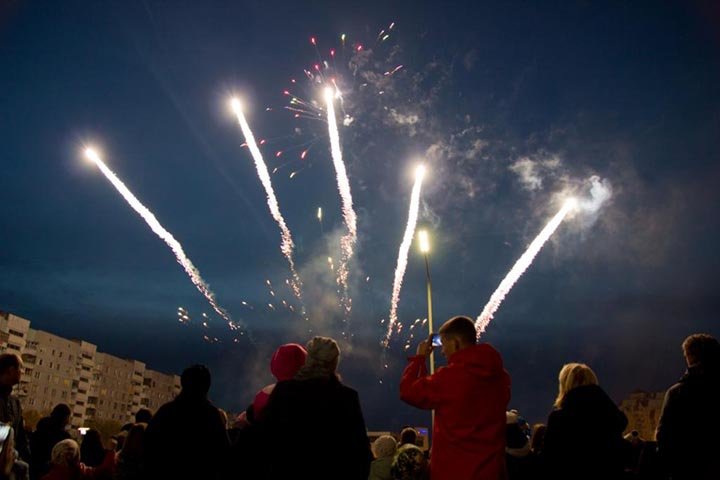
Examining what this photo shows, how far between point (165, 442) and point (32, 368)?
10919cm

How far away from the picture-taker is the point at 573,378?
6133mm

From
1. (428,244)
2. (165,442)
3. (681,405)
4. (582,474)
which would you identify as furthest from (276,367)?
(428,244)

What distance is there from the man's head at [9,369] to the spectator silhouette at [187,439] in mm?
2193

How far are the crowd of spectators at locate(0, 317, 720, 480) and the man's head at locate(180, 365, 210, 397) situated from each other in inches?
0.4

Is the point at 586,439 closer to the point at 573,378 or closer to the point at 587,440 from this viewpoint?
the point at 587,440

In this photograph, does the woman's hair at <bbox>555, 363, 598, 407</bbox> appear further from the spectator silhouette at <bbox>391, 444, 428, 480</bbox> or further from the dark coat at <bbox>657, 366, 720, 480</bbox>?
the spectator silhouette at <bbox>391, 444, 428, 480</bbox>

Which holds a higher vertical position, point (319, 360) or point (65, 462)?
point (319, 360)

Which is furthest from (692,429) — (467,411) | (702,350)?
(467,411)

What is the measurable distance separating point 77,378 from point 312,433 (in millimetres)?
122579

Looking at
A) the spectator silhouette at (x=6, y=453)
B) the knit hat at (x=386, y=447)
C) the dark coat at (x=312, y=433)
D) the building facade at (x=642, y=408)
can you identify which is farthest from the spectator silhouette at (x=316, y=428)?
the building facade at (x=642, y=408)

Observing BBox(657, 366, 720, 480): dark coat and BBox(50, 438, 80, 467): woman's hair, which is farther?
BBox(50, 438, 80, 467): woman's hair

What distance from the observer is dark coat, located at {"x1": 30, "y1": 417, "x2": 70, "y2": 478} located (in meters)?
9.69

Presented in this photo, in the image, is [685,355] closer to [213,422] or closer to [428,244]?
[213,422]

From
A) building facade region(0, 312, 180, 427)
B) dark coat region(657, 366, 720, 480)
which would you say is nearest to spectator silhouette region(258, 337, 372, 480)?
dark coat region(657, 366, 720, 480)
